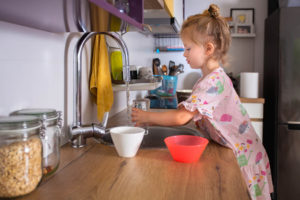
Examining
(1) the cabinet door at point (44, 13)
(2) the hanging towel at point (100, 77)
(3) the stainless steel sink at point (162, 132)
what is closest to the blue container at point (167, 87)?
(3) the stainless steel sink at point (162, 132)

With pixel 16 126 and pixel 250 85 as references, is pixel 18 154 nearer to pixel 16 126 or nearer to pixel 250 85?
pixel 16 126

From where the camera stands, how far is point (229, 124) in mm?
1278

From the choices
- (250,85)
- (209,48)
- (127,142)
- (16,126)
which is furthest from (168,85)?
(16,126)

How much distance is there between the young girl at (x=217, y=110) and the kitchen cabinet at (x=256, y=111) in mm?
1327

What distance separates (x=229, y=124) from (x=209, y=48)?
1.09 feet

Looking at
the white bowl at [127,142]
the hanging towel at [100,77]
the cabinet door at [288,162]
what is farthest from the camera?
the cabinet door at [288,162]

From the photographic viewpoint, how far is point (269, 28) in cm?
287

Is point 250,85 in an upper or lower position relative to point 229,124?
upper

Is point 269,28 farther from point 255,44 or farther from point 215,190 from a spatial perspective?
point 215,190

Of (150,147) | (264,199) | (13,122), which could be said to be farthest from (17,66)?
(264,199)

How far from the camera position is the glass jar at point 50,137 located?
0.73m

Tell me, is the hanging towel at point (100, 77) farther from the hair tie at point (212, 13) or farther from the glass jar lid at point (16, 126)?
the glass jar lid at point (16, 126)

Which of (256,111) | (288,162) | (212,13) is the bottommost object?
(288,162)

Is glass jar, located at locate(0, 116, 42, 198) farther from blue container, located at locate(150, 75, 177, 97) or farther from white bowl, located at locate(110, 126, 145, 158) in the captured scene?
blue container, located at locate(150, 75, 177, 97)
